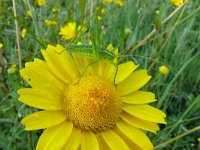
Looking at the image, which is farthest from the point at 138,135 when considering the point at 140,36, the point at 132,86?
the point at 140,36

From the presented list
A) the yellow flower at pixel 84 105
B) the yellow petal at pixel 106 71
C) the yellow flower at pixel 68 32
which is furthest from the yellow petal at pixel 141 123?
the yellow flower at pixel 68 32

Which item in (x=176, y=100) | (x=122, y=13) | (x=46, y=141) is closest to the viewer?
(x=46, y=141)

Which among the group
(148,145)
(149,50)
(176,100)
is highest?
(148,145)

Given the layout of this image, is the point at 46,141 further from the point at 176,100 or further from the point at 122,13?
the point at 122,13

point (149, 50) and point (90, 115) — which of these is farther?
point (149, 50)

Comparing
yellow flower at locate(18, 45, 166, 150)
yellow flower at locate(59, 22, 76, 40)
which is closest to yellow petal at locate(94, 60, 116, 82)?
yellow flower at locate(18, 45, 166, 150)

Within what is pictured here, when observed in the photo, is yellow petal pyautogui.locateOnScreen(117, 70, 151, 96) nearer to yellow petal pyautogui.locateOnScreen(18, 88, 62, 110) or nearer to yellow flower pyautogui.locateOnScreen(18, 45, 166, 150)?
yellow flower pyautogui.locateOnScreen(18, 45, 166, 150)

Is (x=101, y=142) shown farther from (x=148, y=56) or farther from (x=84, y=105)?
(x=148, y=56)
